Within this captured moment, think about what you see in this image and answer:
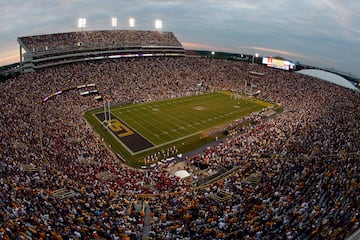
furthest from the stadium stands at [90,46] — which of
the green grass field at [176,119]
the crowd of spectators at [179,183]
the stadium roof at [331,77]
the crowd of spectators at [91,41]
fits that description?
the stadium roof at [331,77]

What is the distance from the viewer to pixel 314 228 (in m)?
11.0

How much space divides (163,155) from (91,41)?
43762 millimetres

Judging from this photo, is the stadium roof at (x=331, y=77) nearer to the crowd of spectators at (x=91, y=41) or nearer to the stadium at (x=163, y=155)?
the stadium at (x=163, y=155)

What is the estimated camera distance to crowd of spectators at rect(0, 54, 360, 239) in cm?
1185

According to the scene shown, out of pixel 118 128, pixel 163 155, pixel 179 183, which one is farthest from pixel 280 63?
pixel 179 183

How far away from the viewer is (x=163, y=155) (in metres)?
27.8

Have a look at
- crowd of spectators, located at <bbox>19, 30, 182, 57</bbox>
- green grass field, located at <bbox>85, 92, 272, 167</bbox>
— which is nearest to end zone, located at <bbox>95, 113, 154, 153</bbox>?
green grass field, located at <bbox>85, 92, 272, 167</bbox>

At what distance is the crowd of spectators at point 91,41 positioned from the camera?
53.1 meters

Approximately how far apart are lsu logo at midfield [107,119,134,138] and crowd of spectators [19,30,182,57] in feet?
84.1

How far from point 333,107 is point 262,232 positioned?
31.4 metres

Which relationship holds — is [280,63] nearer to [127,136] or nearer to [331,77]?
[331,77]

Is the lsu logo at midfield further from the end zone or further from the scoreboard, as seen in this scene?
the scoreboard

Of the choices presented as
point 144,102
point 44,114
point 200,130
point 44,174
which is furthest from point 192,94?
point 44,174

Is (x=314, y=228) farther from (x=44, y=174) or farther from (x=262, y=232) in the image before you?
(x=44, y=174)
